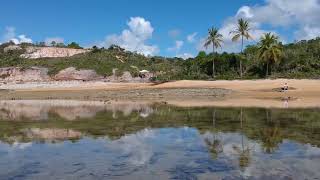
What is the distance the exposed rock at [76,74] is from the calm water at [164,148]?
6610 cm

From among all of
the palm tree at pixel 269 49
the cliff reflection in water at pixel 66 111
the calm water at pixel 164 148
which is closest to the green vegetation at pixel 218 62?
the palm tree at pixel 269 49

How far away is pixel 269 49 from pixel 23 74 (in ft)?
160

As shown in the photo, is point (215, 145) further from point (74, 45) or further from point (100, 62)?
point (74, 45)

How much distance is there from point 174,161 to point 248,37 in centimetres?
7164

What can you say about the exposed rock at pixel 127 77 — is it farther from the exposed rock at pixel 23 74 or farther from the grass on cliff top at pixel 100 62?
the exposed rock at pixel 23 74

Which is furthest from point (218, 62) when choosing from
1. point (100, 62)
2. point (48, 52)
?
point (48, 52)

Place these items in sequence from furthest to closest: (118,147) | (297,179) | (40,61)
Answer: (40,61), (118,147), (297,179)

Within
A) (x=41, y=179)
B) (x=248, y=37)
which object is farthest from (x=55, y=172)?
(x=248, y=37)

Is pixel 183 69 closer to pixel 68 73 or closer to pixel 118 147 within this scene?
pixel 68 73

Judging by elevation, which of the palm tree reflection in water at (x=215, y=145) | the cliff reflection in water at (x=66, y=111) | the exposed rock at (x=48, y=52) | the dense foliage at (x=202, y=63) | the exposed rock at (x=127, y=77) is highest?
the exposed rock at (x=48, y=52)

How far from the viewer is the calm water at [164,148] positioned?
1185 cm

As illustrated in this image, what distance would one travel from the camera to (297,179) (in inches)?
420

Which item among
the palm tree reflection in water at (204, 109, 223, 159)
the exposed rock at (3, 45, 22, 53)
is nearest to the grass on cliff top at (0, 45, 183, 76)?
the exposed rock at (3, 45, 22, 53)

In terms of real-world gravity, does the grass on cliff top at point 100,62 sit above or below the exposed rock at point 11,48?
below
